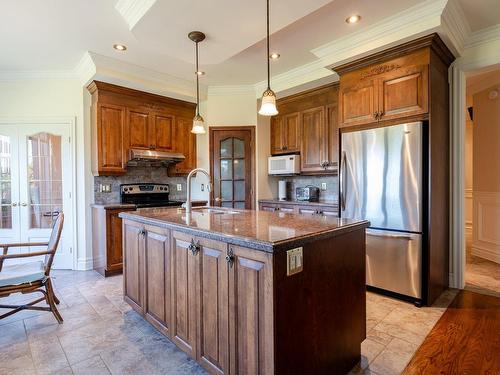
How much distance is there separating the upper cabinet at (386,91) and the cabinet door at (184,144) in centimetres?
244

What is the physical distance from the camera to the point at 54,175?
4066mm

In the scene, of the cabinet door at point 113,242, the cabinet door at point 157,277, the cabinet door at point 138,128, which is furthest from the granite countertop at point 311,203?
the cabinet door at point 157,277

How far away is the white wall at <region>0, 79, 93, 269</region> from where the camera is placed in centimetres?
396

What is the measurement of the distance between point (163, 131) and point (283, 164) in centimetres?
190

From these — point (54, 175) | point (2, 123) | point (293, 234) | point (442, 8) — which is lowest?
point (293, 234)

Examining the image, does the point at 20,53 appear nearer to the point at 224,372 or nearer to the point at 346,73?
the point at 346,73

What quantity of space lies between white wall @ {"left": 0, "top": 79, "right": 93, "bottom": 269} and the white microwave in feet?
8.71

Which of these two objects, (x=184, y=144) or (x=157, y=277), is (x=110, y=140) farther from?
(x=157, y=277)

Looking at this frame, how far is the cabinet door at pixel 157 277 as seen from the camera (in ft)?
6.72

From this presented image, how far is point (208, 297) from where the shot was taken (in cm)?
168

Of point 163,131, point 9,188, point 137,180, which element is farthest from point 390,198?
point 9,188

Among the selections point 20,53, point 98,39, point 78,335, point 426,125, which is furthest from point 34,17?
point 426,125

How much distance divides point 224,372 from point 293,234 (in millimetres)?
855

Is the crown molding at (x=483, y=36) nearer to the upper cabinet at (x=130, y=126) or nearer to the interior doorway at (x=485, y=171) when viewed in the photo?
the interior doorway at (x=485, y=171)
